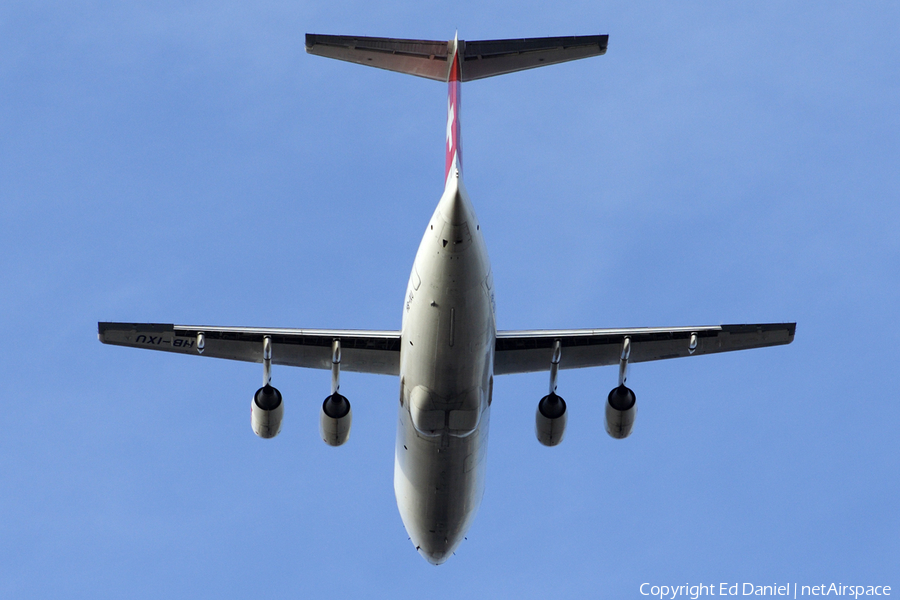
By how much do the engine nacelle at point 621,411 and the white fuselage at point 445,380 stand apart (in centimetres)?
293

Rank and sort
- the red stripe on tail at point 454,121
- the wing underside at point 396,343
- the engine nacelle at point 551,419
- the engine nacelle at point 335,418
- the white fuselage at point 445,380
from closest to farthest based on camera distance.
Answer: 1. the white fuselage at point 445,380
2. the red stripe on tail at point 454,121
3. the wing underside at point 396,343
4. the engine nacelle at point 335,418
5. the engine nacelle at point 551,419

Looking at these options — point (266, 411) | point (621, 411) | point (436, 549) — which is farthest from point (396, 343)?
point (436, 549)

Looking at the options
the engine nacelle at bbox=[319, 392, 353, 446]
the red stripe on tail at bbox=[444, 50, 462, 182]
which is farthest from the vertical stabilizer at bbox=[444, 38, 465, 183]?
the engine nacelle at bbox=[319, 392, 353, 446]

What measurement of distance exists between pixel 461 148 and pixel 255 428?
7.81 m

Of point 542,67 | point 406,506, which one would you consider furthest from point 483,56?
point 406,506

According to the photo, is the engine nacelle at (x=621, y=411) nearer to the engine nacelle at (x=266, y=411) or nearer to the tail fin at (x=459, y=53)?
the engine nacelle at (x=266, y=411)

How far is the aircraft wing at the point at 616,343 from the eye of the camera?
88.0 ft

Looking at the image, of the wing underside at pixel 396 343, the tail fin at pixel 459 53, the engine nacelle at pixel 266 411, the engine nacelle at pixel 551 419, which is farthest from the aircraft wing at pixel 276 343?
the tail fin at pixel 459 53

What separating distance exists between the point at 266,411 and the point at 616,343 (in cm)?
822

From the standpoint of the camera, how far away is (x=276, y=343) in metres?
27.3

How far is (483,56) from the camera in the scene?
28.2 meters

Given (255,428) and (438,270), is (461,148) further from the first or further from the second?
(255,428)

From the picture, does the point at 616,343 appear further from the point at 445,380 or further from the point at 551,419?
the point at 445,380

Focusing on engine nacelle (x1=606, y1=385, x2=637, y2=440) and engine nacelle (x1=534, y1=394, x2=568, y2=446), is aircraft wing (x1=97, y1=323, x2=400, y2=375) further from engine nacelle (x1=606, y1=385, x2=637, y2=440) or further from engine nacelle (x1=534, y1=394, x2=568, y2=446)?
engine nacelle (x1=606, y1=385, x2=637, y2=440)
